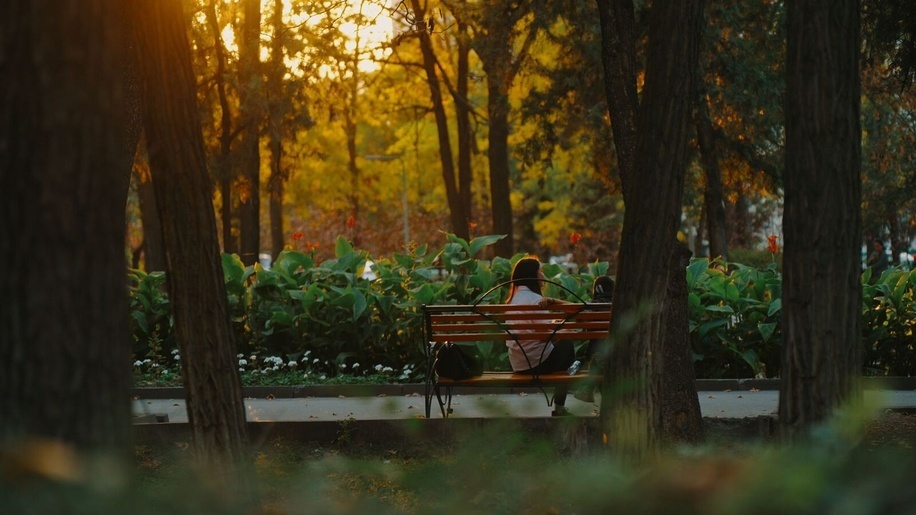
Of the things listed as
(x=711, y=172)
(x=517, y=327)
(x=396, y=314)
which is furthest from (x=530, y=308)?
(x=711, y=172)

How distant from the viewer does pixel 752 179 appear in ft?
88.8

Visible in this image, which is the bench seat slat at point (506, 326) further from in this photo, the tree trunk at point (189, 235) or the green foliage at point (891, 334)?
Answer: the green foliage at point (891, 334)

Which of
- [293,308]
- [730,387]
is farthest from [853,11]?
[293,308]

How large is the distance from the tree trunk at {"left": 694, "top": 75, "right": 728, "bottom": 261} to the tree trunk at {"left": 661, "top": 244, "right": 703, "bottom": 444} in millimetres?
15069

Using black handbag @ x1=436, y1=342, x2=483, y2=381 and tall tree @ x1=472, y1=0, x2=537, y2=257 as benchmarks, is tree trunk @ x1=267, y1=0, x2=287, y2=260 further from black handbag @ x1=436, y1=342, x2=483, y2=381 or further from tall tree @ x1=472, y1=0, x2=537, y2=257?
black handbag @ x1=436, y1=342, x2=483, y2=381

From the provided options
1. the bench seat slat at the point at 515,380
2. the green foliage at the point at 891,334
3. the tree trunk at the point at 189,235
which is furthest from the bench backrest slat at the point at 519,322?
→ the green foliage at the point at 891,334

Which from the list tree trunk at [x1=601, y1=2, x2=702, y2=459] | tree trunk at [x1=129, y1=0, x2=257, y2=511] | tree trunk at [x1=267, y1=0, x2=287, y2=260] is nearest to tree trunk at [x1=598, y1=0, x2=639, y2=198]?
tree trunk at [x1=601, y1=2, x2=702, y2=459]

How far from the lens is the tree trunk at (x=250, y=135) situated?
23953 millimetres

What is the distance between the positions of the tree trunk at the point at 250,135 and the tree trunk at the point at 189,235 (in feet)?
53.3

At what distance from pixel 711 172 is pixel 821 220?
811 inches

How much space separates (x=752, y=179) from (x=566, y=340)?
17475 millimetres

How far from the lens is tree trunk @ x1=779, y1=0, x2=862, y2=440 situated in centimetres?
580

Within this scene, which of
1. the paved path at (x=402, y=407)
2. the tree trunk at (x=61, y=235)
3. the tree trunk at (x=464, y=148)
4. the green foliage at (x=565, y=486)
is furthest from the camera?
the tree trunk at (x=464, y=148)

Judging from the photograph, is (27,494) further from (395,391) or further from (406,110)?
(406,110)
